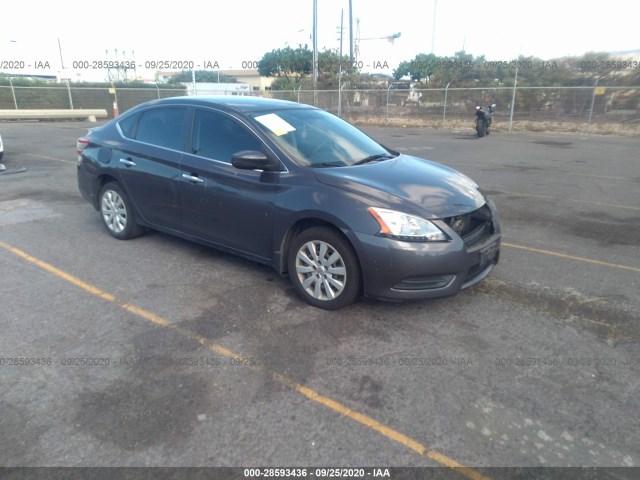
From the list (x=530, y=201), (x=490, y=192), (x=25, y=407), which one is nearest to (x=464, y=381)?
(x=25, y=407)

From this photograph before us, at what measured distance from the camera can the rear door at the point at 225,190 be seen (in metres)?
4.21

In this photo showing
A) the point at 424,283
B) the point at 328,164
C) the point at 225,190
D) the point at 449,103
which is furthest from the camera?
the point at 449,103

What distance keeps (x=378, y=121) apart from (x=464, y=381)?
85.9 feet

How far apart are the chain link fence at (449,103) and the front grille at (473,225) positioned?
68.9ft

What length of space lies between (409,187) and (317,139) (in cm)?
113

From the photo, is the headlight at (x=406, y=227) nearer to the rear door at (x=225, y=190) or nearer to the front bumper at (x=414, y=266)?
the front bumper at (x=414, y=266)

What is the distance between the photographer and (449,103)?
26.6 meters

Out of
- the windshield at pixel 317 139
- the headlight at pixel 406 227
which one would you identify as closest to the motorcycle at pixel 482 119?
the windshield at pixel 317 139

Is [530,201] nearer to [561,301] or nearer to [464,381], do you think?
[561,301]

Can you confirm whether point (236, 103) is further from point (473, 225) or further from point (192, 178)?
point (473, 225)

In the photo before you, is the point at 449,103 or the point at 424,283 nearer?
the point at 424,283

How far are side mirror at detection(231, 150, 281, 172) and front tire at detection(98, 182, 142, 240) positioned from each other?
6.41 ft

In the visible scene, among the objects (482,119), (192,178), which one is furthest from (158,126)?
(482,119)

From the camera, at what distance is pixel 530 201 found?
26.0 ft
